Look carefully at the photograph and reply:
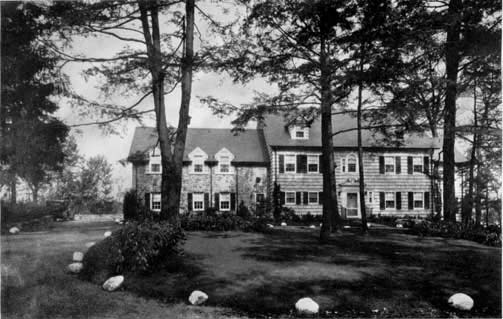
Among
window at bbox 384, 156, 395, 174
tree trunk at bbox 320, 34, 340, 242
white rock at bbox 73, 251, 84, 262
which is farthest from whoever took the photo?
window at bbox 384, 156, 395, 174

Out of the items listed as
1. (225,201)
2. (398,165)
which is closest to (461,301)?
(225,201)

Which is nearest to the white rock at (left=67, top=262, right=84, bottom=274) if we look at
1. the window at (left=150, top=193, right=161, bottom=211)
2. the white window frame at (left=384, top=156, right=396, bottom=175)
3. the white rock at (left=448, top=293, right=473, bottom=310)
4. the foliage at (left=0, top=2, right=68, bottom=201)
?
the foliage at (left=0, top=2, right=68, bottom=201)

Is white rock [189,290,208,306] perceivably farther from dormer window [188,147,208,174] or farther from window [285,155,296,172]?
dormer window [188,147,208,174]

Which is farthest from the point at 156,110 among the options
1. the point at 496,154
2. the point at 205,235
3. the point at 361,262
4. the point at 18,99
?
the point at 496,154

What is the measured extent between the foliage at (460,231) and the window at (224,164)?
44.0ft

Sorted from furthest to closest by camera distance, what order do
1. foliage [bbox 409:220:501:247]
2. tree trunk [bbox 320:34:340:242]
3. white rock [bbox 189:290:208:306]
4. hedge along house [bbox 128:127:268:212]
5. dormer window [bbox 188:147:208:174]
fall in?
dormer window [bbox 188:147:208:174], hedge along house [bbox 128:127:268:212], foliage [bbox 409:220:501:247], tree trunk [bbox 320:34:340:242], white rock [bbox 189:290:208:306]

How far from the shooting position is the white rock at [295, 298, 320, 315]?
6293 mm

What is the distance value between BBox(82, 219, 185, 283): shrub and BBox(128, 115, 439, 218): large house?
1682cm

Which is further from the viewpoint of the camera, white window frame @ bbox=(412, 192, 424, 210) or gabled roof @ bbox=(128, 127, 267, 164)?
white window frame @ bbox=(412, 192, 424, 210)

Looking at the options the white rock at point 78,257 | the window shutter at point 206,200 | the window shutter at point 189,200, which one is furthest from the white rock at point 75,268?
the window shutter at point 206,200

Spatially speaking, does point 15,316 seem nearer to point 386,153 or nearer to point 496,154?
point 496,154

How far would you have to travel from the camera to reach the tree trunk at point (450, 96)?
8422 mm

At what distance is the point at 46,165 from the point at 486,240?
12224mm

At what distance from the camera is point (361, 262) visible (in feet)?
30.6
